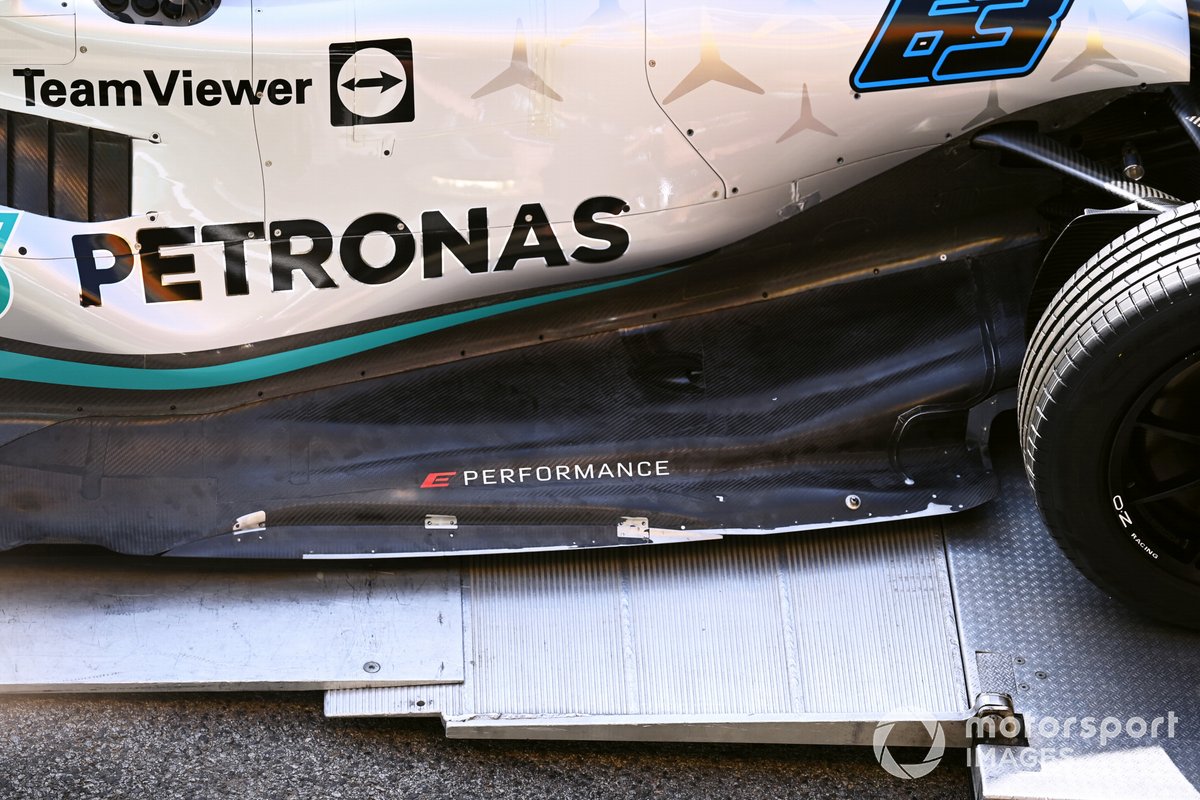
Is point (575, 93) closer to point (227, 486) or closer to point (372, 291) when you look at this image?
point (372, 291)

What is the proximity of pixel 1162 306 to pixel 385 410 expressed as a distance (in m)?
1.80

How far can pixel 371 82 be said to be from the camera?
3031 mm

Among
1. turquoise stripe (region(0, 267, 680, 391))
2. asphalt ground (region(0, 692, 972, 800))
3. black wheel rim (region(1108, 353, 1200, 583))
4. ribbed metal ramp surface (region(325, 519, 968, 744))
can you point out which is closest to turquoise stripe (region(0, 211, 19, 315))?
turquoise stripe (region(0, 267, 680, 391))

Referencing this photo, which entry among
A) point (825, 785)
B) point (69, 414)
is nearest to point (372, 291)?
point (69, 414)

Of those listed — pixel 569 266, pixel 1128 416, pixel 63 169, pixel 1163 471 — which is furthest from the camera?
pixel 569 266

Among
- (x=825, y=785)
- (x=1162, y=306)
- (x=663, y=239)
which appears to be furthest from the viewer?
(x=663, y=239)

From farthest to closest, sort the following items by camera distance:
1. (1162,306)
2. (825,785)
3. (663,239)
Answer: (663,239), (825,785), (1162,306)

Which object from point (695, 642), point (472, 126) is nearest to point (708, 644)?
point (695, 642)

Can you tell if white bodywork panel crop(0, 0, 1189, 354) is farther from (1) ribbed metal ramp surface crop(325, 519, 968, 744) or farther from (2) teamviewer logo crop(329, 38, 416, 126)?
(1) ribbed metal ramp surface crop(325, 519, 968, 744)

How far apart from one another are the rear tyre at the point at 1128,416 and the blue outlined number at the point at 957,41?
54 centimetres

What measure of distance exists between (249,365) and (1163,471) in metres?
2.14

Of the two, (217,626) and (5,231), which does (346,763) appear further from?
(5,231)

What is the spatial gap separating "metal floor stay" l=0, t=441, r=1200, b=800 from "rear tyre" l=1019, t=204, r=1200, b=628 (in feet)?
0.70

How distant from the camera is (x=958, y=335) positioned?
327cm
